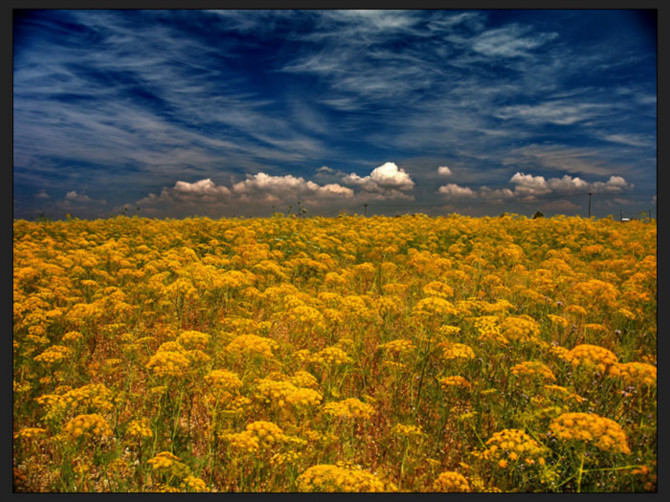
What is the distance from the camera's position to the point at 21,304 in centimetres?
432

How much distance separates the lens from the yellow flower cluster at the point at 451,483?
8.00ft

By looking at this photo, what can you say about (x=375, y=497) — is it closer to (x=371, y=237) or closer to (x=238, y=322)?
(x=238, y=322)

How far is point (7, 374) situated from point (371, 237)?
9.07 metres

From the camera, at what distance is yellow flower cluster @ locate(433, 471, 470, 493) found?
2.44 meters

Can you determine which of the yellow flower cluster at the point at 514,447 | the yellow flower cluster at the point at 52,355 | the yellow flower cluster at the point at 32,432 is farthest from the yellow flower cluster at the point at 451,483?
the yellow flower cluster at the point at 52,355

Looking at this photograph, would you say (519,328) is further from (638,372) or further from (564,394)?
(638,372)

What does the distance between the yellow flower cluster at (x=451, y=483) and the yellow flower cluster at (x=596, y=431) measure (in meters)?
0.71

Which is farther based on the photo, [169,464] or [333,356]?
[333,356]

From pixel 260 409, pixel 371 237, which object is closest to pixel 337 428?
pixel 260 409

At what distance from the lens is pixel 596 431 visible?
2340 mm

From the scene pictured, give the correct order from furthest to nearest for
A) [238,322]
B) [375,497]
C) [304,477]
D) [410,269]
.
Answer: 1. [410,269]
2. [238,322]
3. [375,497]
4. [304,477]

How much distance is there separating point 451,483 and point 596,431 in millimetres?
992

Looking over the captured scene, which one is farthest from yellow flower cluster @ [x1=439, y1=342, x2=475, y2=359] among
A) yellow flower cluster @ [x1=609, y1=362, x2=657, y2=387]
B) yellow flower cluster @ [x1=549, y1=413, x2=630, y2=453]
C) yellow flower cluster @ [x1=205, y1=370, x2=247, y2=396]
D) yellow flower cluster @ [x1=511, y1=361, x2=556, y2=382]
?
yellow flower cluster @ [x1=205, y1=370, x2=247, y2=396]

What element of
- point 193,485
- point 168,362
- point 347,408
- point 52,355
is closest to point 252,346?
point 168,362
